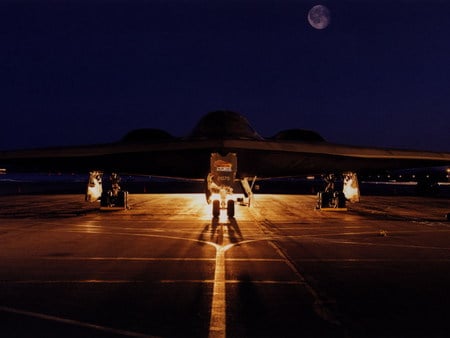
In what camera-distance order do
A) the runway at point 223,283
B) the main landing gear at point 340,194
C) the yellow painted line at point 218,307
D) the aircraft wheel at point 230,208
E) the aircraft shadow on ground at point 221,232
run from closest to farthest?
the yellow painted line at point 218,307 < the runway at point 223,283 < the aircraft shadow on ground at point 221,232 < the aircraft wheel at point 230,208 < the main landing gear at point 340,194

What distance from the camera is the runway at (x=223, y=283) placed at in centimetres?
512

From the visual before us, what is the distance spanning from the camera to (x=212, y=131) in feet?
54.8

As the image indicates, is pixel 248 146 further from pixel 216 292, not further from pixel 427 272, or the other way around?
pixel 216 292

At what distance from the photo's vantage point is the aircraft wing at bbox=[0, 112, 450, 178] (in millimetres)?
14352

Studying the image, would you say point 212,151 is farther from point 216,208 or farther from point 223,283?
point 223,283

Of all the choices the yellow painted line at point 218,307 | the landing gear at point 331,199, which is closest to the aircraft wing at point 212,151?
the landing gear at point 331,199

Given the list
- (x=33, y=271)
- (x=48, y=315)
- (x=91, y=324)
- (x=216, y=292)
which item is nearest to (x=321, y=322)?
(x=216, y=292)

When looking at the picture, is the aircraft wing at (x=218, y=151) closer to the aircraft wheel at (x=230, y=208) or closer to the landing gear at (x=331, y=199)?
the aircraft wheel at (x=230, y=208)

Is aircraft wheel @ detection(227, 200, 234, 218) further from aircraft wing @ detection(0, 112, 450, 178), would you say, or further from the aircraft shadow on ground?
aircraft wing @ detection(0, 112, 450, 178)

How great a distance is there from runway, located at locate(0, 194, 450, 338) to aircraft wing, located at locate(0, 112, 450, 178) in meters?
2.50

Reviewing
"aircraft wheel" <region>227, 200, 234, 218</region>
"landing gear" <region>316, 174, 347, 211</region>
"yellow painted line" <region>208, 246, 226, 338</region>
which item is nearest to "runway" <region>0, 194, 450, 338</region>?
"yellow painted line" <region>208, 246, 226, 338</region>

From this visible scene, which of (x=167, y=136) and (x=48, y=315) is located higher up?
(x=167, y=136)

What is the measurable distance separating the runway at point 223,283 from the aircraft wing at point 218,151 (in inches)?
98.6

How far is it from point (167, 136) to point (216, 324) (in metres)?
13.7
